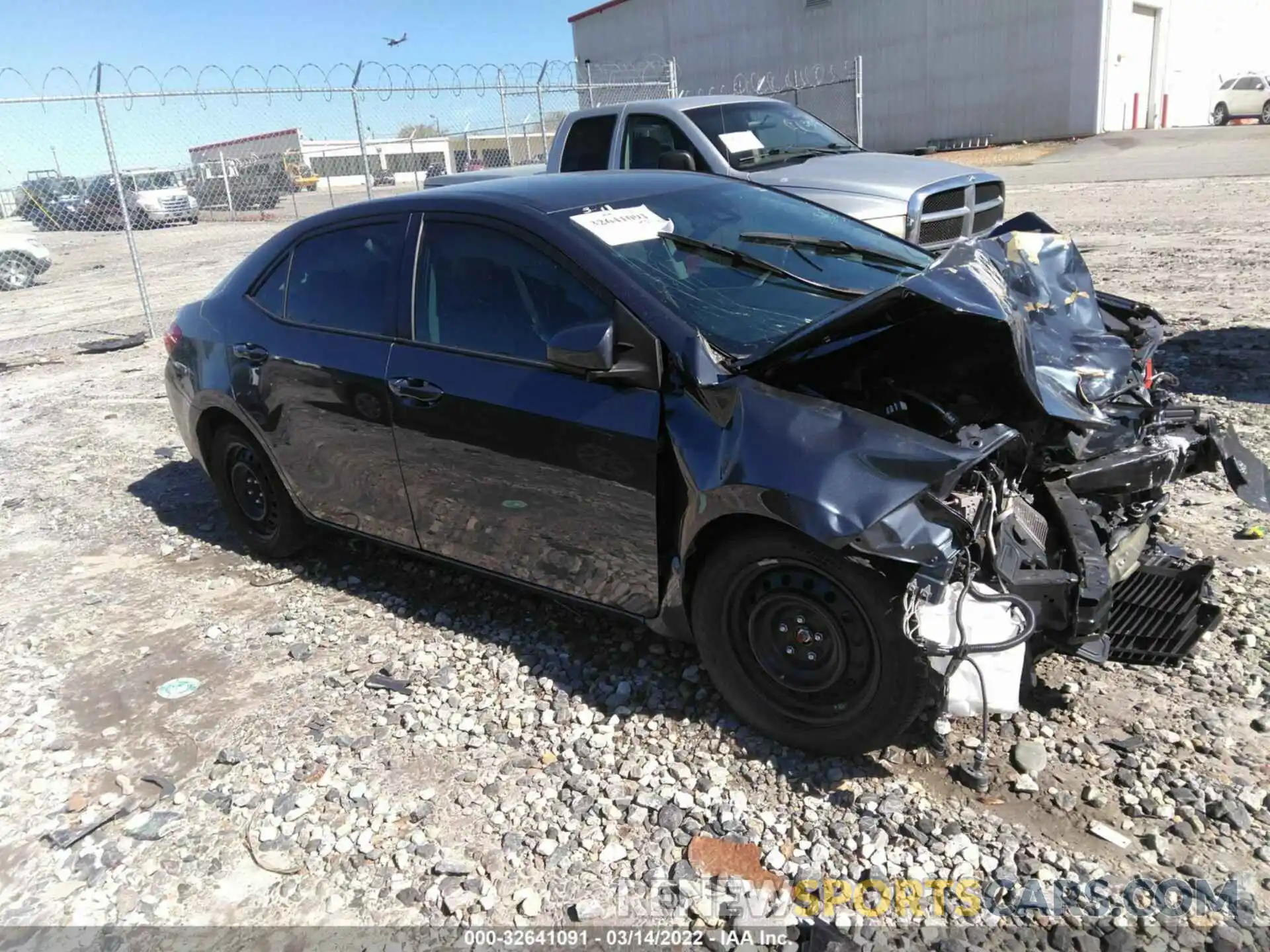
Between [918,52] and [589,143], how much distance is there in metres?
29.7

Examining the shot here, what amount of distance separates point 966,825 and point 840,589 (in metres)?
0.77

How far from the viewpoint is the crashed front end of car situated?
8.50 ft

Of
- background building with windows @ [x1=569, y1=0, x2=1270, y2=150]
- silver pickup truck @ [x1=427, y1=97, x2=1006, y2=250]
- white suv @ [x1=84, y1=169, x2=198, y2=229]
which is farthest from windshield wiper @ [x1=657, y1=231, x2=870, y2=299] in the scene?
background building with windows @ [x1=569, y1=0, x2=1270, y2=150]

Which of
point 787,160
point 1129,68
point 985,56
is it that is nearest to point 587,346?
point 787,160

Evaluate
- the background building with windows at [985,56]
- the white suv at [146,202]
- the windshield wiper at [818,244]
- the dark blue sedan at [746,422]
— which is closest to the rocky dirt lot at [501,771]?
the dark blue sedan at [746,422]

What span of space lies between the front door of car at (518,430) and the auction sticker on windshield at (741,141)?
19.6 ft

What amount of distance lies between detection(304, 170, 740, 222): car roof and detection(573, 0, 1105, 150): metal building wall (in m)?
31.5

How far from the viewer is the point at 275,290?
4469mm

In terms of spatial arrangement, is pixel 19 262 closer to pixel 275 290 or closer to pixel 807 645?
pixel 275 290

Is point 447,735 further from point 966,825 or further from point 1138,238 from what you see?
point 1138,238

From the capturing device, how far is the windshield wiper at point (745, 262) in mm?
3477

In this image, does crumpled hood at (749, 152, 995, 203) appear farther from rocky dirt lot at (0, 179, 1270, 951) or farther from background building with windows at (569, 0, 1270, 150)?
background building with windows at (569, 0, 1270, 150)

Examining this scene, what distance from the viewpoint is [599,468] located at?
10.4 feet

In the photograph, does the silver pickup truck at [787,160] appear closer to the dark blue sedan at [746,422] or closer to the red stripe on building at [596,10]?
the dark blue sedan at [746,422]
